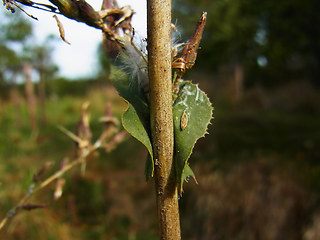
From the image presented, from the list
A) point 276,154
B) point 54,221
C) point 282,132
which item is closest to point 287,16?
point 282,132

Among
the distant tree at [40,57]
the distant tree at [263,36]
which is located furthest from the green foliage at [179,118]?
the distant tree at [40,57]

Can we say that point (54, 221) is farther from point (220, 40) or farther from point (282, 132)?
point (220, 40)

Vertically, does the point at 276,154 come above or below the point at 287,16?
below

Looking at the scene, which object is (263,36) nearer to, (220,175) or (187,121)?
(220,175)

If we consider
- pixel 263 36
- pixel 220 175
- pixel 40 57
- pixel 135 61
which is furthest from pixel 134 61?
pixel 40 57

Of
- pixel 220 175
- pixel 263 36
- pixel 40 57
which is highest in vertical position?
pixel 263 36
